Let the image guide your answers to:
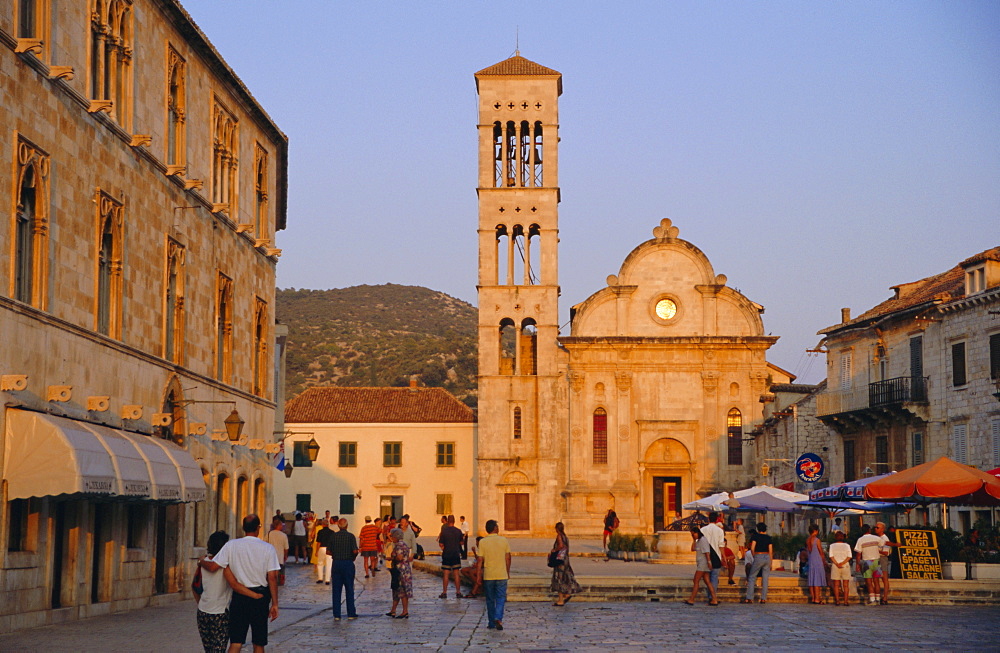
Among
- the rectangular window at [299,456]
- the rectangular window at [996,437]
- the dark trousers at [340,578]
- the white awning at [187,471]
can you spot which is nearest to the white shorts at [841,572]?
the dark trousers at [340,578]

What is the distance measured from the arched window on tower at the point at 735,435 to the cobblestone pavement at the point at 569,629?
110ft

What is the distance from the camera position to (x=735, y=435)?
57.6 m

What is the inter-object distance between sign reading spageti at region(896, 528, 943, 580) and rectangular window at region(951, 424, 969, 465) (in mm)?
11150

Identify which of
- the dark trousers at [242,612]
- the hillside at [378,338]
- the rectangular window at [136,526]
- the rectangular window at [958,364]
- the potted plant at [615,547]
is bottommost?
the potted plant at [615,547]

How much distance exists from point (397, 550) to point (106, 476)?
198 inches

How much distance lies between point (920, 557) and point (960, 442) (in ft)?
38.8

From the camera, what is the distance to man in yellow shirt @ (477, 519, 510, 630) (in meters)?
18.1

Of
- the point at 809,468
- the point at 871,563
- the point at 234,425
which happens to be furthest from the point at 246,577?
the point at 809,468

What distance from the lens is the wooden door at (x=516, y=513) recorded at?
56.1m

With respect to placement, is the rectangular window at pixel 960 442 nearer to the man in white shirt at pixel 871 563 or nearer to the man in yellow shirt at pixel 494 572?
the man in white shirt at pixel 871 563

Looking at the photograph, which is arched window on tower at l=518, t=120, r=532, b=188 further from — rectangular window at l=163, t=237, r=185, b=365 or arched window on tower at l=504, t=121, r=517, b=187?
rectangular window at l=163, t=237, r=185, b=365

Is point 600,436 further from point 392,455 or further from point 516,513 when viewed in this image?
point 392,455

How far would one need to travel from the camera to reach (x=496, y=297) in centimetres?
5697

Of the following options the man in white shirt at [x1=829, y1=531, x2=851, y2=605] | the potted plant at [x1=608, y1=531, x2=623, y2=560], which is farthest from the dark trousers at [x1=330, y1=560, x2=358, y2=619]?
the potted plant at [x1=608, y1=531, x2=623, y2=560]
